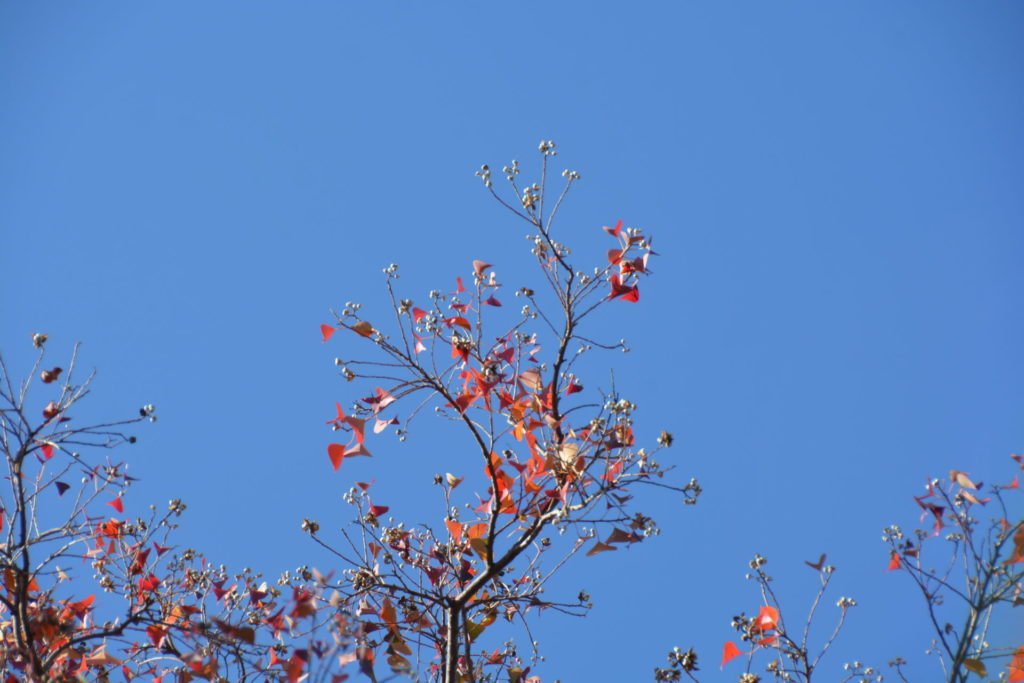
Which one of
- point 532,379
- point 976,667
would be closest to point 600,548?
point 532,379

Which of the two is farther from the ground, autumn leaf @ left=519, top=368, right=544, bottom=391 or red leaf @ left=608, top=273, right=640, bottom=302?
red leaf @ left=608, top=273, right=640, bottom=302

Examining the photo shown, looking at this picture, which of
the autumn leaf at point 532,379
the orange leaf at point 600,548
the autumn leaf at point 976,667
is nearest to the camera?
the autumn leaf at point 976,667

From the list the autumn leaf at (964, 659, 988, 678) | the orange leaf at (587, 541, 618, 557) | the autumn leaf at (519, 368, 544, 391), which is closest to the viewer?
the autumn leaf at (964, 659, 988, 678)

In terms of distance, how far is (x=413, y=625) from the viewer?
16.6ft

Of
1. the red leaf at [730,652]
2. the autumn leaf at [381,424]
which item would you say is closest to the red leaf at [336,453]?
the autumn leaf at [381,424]

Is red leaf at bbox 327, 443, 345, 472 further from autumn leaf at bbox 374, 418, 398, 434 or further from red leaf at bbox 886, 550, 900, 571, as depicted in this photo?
red leaf at bbox 886, 550, 900, 571

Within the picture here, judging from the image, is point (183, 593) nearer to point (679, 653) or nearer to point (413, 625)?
point (413, 625)

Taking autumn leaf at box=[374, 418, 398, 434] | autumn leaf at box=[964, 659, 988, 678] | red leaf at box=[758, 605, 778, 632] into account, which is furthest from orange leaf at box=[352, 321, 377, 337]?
autumn leaf at box=[964, 659, 988, 678]

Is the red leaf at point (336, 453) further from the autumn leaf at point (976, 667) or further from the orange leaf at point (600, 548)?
the autumn leaf at point (976, 667)

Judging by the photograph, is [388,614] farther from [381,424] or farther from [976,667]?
[976,667]

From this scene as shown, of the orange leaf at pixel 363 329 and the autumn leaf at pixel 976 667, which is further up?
the orange leaf at pixel 363 329

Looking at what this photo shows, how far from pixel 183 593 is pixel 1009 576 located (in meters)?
4.47

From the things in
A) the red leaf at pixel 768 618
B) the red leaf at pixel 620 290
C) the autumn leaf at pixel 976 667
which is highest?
the red leaf at pixel 620 290

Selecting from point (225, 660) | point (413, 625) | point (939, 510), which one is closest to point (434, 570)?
point (413, 625)
